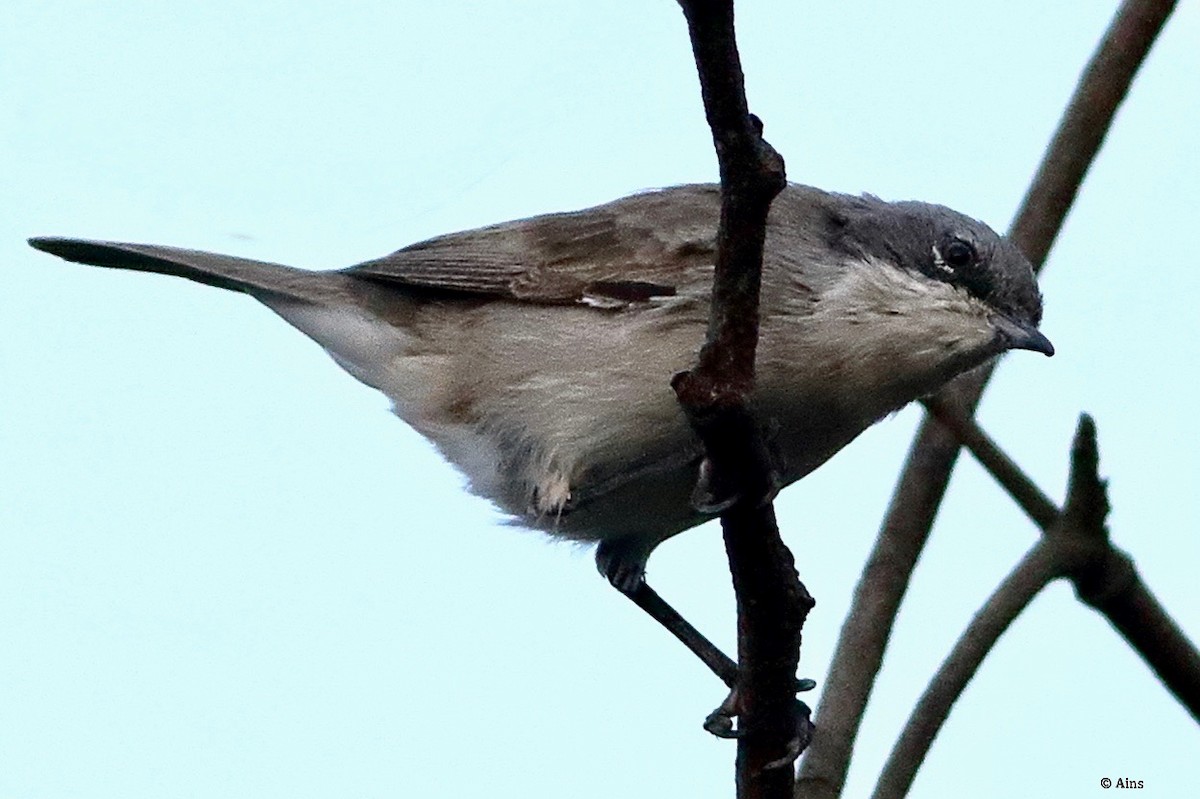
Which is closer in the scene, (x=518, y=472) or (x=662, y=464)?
(x=662, y=464)

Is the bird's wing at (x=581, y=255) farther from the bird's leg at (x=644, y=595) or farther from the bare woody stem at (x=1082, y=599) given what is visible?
the bare woody stem at (x=1082, y=599)

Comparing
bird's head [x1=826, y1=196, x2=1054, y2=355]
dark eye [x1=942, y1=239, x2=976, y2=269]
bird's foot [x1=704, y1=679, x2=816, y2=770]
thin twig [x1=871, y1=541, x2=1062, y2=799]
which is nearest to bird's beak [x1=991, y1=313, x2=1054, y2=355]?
bird's head [x1=826, y1=196, x2=1054, y2=355]

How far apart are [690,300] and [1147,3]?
1.88m

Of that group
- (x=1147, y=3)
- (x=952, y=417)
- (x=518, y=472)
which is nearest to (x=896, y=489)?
(x=952, y=417)

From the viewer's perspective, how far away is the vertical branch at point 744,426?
317 cm

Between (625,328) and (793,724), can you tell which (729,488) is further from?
(625,328)

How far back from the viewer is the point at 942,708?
468 centimetres

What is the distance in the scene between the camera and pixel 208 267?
18.7ft

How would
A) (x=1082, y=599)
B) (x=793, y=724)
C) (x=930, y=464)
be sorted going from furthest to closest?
(x=930, y=464)
(x=1082, y=599)
(x=793, y=724)

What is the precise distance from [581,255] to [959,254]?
1.18 metres

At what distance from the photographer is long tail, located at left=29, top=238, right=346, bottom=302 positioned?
5.65 m

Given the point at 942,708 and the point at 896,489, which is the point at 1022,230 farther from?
the point at 942,708

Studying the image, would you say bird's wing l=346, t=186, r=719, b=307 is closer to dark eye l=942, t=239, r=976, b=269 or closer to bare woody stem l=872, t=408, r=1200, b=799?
dark eye l=942, t=239, r=976, b=269

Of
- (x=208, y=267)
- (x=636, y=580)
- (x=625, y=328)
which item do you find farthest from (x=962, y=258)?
(x=208, y=267)
